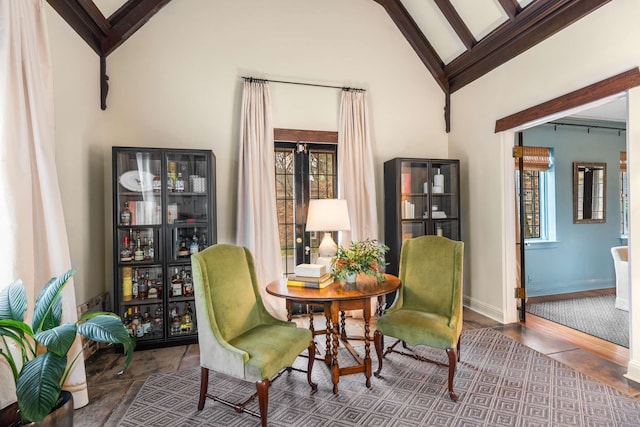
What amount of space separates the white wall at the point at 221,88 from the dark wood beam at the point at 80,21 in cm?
9

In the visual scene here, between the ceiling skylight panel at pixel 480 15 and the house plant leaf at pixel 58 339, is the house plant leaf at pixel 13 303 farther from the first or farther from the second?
the ceiling skylight panel at pixel 480 15

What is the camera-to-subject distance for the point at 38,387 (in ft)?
4.45

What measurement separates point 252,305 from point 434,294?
151 cm

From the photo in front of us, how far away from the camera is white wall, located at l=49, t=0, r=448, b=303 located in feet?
10.3

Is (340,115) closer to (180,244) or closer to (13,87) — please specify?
(180,244)

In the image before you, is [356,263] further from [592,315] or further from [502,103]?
[592,315]

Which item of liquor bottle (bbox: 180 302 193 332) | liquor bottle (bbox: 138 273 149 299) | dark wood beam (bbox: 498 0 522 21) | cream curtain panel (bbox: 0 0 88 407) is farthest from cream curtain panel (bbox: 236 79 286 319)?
dark wood beam (bbox: 498 0 522 21)

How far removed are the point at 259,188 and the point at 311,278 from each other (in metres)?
1.62

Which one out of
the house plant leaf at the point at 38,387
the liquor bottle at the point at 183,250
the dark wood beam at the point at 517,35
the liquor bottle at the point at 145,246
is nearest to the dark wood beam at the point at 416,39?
the dark wood beam at the point at 517,35

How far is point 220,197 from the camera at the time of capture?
3852 millimetres

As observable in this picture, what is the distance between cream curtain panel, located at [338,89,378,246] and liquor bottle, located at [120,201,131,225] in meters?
2.34

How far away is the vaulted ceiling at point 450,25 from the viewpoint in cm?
304

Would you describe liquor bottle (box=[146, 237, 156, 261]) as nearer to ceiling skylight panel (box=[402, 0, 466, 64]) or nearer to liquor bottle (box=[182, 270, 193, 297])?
liquor bottle (box=[182, 270, 193, 297])

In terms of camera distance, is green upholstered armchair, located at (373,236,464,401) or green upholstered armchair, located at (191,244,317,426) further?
green upholstered armchair, located at (373,236,464,401)
